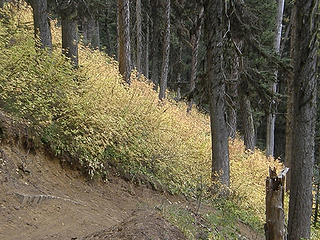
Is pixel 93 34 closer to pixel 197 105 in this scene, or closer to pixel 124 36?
pixel 124 36

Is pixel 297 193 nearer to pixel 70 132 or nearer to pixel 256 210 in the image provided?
pixel 256 210

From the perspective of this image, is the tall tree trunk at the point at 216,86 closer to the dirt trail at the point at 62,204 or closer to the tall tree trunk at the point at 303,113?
the dirt trail at the point at 62,204

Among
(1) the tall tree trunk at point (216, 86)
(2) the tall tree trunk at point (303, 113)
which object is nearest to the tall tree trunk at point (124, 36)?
(1) the tall tree trunk at point (216, 86)

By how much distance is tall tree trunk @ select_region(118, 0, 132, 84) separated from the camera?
39.7 ft

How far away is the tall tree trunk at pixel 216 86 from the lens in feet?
26.7

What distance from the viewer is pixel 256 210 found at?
9531mm

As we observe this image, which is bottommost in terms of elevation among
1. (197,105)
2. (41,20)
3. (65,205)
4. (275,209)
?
(65,205)

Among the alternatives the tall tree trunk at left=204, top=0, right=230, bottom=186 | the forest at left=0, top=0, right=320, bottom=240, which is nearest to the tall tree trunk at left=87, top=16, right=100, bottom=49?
the forest at left=0, top=0, right=320, bottom=240

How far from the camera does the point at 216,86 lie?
8.41m

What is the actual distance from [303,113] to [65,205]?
15.5 ft

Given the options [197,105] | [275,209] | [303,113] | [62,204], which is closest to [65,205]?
[62,204]

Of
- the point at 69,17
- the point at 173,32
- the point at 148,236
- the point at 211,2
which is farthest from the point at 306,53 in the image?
the point at 173,32

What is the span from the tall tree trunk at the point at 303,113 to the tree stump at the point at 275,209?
655 mm

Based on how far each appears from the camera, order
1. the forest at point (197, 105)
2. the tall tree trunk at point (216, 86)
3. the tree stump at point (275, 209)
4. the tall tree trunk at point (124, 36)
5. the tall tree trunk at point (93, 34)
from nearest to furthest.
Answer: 1. the tree stump at point (275, 209)
2. the forest at point (197, 105)
3. the tall tree trunk at point (216, 86)
4. the tall tree trunk at point (124, 36)
5. the tall tree trunk at point (93, 34)
